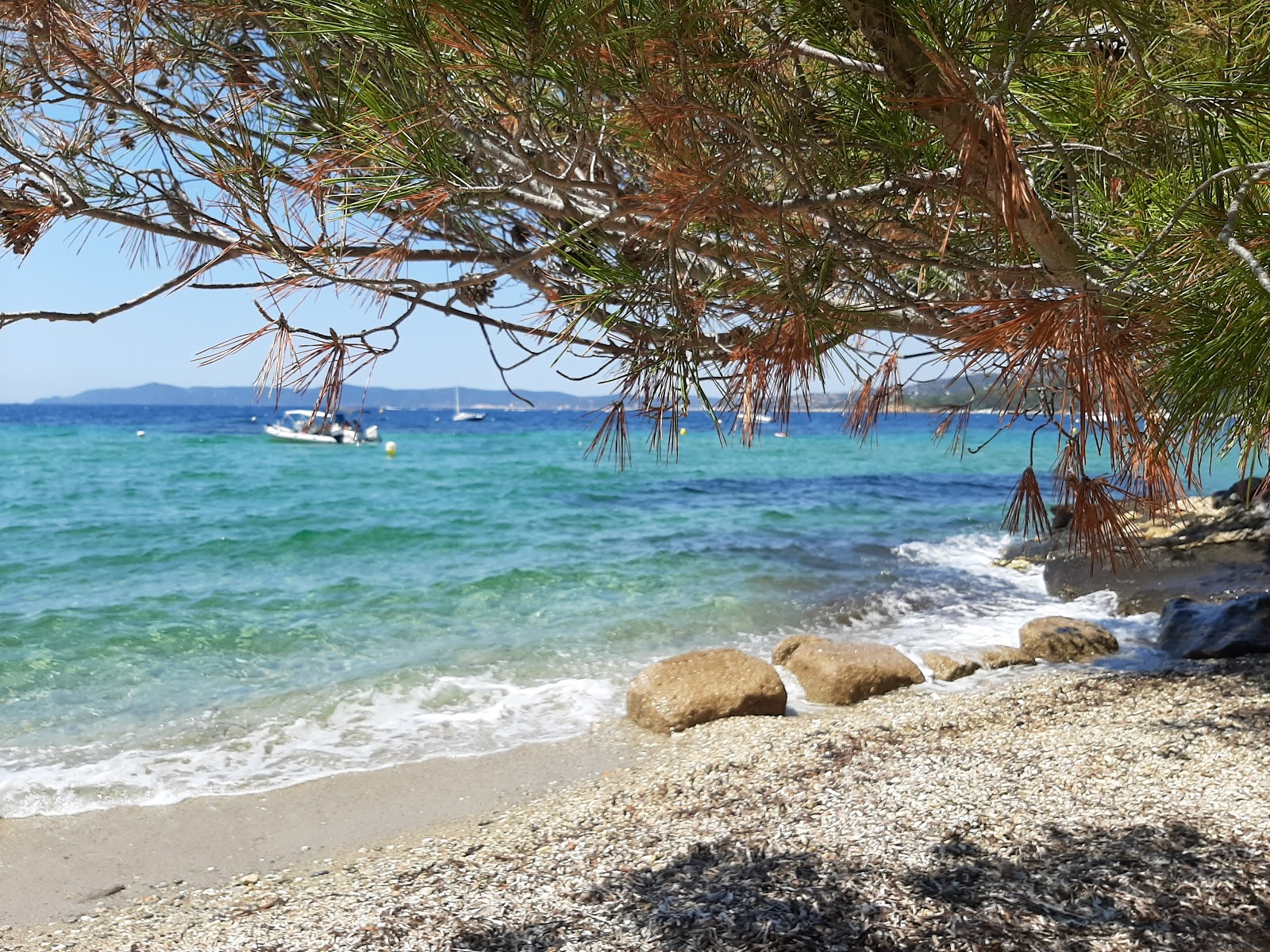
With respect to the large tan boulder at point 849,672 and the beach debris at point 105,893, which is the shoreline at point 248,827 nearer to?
the beach debris at point 105,893

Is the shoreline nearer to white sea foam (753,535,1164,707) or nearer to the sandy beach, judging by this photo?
the sandy beach

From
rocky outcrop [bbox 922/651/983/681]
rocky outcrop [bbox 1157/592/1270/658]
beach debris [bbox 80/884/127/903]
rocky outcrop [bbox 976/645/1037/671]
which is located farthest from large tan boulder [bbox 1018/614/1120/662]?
beach debris [bbox 80/884/127/903]

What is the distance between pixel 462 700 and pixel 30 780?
2424mm

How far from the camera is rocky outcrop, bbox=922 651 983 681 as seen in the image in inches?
242

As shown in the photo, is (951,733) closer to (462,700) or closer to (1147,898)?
(1147,898)

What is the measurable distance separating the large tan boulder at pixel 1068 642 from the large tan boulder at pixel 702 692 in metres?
2.21

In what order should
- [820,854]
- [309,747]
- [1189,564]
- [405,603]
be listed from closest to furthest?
1. [820,854]
2. [309,747]
3. [1189,564]
4. [405,603]

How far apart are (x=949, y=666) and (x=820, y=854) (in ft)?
10.9

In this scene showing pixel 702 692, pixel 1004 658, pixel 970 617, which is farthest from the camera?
pixel 970 617

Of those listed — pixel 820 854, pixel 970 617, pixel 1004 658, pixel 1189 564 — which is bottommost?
pixel 970 617

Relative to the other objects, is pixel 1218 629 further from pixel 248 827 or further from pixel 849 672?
pixel 248 827

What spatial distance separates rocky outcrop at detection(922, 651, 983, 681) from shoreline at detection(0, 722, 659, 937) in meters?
2.20

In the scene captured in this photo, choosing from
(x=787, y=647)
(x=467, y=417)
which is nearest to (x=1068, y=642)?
(x=787, y=647)

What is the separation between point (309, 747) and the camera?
17.5ft
